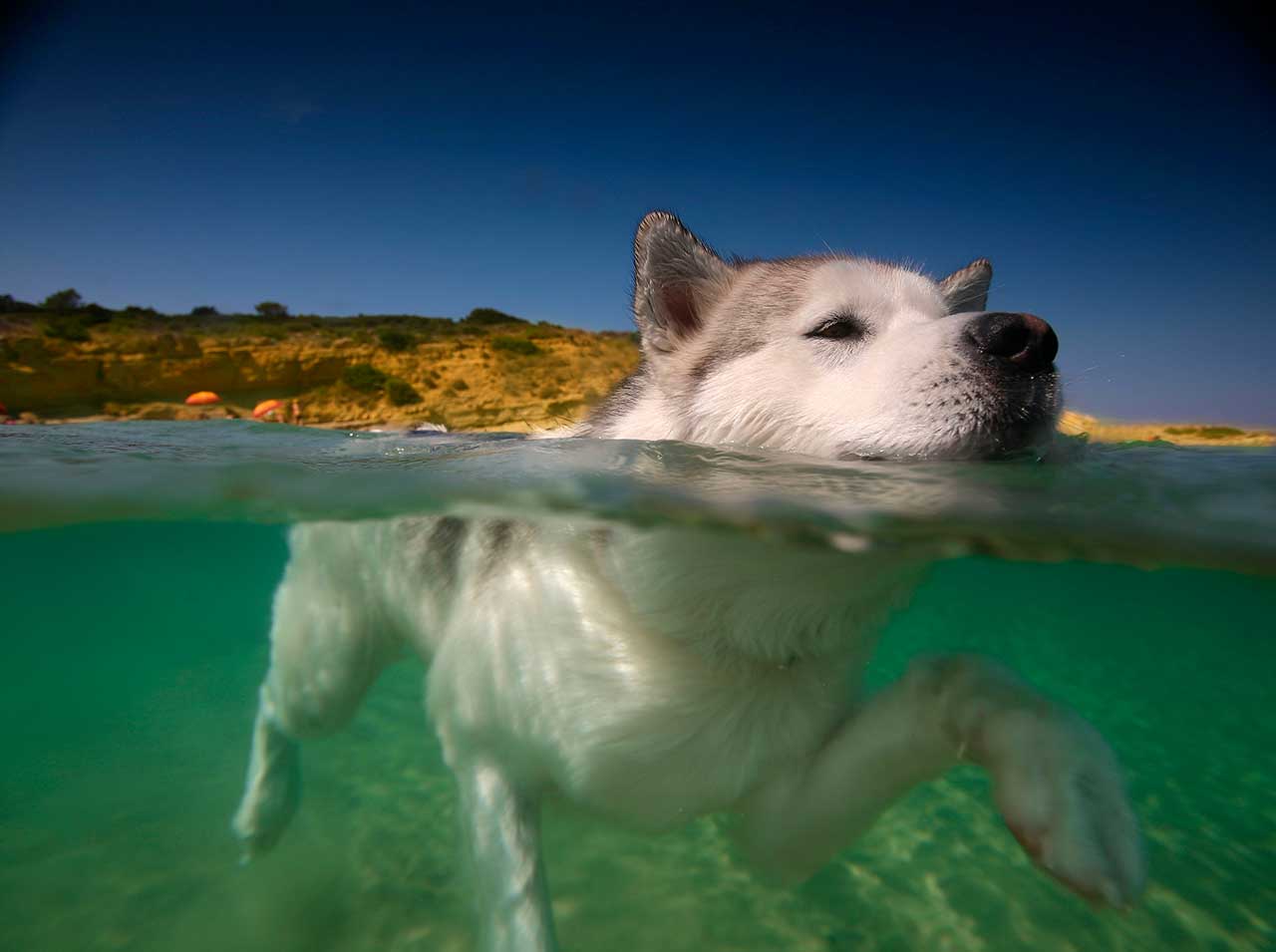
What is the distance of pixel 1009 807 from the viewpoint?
1.65 metres

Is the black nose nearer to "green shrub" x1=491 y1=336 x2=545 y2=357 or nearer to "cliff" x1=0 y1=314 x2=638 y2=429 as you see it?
"cliff" x1=0 y1=314 x2=638 y2=429

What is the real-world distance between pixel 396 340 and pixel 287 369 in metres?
3.43

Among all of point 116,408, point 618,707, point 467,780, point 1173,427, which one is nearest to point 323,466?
point 467,780

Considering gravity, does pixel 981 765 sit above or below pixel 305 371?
below

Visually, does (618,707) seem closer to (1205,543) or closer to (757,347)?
(757,347)

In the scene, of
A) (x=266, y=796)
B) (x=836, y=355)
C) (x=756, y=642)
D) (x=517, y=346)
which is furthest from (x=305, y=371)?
(x=756, y=642)

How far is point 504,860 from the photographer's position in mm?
2584

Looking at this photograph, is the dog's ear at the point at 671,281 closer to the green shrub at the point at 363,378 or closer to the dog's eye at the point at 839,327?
the dog's eye at the point at 839,327

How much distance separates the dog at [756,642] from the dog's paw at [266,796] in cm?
174

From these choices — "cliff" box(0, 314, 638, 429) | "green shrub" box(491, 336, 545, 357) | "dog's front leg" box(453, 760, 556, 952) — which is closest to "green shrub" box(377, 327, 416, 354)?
"cliff" box(0, 314, 638, 429)

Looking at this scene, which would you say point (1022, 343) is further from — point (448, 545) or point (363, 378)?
point (363, 378)

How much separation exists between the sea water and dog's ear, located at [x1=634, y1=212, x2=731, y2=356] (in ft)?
2.05

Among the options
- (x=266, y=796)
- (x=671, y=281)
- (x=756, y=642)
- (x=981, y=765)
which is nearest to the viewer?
(x=981, y=765)

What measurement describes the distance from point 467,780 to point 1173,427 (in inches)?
346
